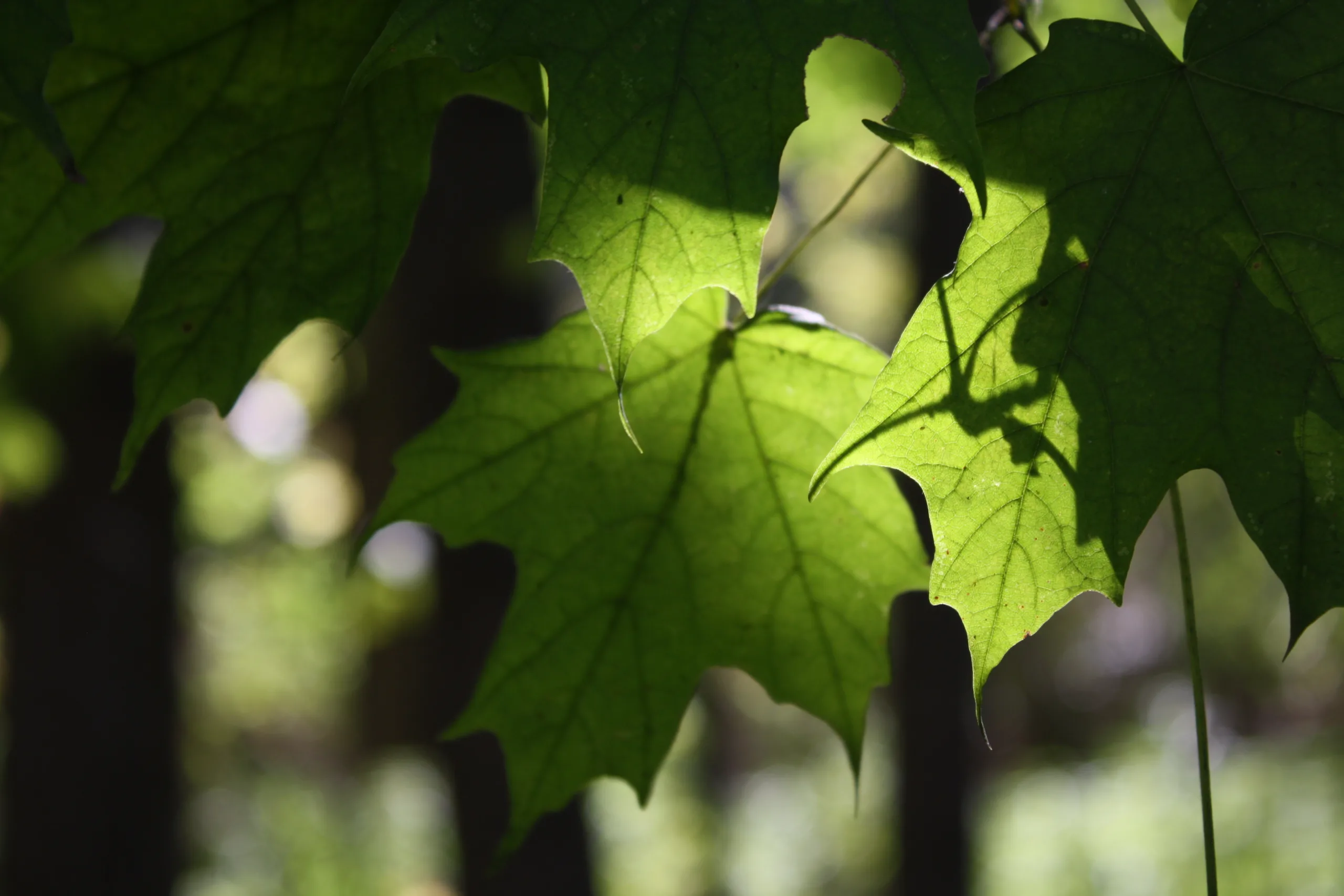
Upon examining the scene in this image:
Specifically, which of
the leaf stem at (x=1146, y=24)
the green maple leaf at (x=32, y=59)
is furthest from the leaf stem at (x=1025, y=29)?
the green maple leaf at (x=32, y=59)

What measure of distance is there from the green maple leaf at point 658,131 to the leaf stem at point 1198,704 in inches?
15.0

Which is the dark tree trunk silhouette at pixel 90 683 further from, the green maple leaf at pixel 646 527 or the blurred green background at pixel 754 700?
the green maple leaf at pixel 646 527

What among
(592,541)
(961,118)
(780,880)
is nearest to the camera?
(961,118)

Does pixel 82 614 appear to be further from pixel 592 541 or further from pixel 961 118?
pixel 961 118

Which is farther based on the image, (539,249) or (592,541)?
(592,541)

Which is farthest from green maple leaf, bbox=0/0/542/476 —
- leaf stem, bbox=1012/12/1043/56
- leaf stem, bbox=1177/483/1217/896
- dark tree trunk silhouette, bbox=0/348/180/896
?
dark tree trunk silhouette, bbox=0/348/180/896

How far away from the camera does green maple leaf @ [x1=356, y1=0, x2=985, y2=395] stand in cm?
79

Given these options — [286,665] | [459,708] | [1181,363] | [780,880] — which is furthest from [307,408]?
[286,665]

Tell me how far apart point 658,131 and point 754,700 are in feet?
69.0

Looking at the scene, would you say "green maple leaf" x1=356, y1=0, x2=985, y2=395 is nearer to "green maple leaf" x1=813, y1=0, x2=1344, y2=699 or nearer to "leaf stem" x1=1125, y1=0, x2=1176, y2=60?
"green maple leaf" x1=813, y1=0, x2=1344, y2=699

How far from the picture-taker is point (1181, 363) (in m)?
0.86

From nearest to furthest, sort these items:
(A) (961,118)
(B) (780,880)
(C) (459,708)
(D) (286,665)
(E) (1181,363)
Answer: (A) (961,118) < (E) (1181,363) < (C) (459,708) < (B) (780,880) < (D) (286,665)

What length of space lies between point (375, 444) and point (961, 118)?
153 inches

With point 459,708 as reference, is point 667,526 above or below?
below
